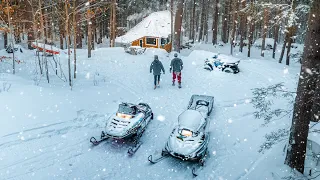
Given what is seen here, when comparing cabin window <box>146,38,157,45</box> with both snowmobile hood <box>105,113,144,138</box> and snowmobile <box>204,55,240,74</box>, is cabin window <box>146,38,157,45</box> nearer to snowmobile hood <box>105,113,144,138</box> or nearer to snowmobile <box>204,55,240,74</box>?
snowmobile <box>204,55,240,74</box>

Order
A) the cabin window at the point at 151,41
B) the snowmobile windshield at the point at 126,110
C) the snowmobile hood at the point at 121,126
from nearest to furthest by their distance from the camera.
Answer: the snowmobile hood at the point at 121,126 < the snowmobile windshield at the point at 126,110 < the cabin window at the point at 151,41

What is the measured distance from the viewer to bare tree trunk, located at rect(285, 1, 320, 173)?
621cm

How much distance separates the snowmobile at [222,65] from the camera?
18.7 m

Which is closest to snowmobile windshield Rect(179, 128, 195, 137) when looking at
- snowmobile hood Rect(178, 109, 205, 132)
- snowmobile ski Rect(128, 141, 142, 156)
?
snowmobile hood Rect(178, 109, 205, 132)

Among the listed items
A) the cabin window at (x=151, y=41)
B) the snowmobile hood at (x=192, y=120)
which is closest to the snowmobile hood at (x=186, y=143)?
the snowmobile hood at (x=192, y=120)

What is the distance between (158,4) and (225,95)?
35.2 m

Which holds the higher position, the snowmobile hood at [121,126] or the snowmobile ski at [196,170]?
the snowmobile hood at [121,126]

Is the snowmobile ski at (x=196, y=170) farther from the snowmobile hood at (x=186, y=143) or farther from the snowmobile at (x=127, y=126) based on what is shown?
the snowmobile at (x=127, y=126)

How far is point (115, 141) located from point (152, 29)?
971 inches

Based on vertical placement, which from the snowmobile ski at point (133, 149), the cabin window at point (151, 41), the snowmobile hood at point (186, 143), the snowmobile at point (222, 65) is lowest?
the snowmobile ski at point (133, 149)

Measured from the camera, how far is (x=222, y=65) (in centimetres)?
1922

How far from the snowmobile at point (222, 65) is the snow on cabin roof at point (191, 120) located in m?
9.85

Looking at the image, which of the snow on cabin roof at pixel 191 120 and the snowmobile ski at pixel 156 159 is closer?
the snowmobile ski at pixel 156 159

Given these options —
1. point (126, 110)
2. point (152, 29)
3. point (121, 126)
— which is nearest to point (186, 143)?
point (121, 126)
